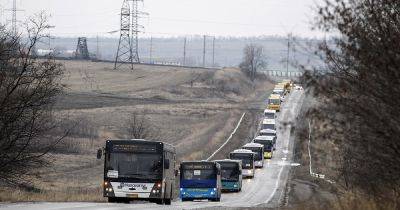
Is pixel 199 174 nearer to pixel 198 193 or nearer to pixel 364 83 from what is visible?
pixel 198 193

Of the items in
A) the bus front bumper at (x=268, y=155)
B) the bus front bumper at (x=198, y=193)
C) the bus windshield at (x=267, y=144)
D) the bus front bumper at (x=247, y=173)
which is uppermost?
the bus front bumper at (x=198, y=193)

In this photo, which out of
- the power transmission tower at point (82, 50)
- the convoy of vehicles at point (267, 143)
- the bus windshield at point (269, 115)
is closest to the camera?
the convoy of vehicles at point (267, 143)

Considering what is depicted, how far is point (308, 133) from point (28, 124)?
2185 centimetres

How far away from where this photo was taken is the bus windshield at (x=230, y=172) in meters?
63.2

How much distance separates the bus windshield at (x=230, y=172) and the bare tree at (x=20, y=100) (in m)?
26.5

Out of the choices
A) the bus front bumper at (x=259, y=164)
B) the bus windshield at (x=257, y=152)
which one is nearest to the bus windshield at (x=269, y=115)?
the bus front bumper at (x=259, y=164)

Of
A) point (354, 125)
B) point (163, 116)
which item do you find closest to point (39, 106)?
point (354, 125)

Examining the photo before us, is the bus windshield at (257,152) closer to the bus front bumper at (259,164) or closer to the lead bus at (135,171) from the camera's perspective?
the bus front bumper at (259,164)

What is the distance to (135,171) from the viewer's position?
117 ft

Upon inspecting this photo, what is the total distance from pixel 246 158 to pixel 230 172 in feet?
39.0

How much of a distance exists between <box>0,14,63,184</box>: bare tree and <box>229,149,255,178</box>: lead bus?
3779 cm

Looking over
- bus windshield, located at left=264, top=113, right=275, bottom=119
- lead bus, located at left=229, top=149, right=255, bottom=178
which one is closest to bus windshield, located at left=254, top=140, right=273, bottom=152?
lead bus, located at left=229, top=149, right=255, bottom=178

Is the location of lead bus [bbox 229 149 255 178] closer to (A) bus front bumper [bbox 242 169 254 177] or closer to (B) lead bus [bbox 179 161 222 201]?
(A) bus front bumper [bbox 242 169 254 177]

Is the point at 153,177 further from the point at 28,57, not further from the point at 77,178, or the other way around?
the point at 77,178
